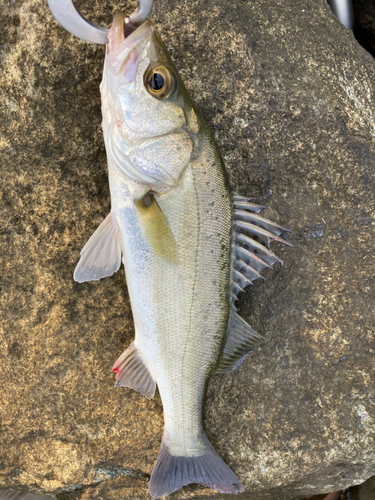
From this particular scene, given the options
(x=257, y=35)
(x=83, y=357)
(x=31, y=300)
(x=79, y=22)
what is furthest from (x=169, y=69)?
(x=83, y=357)

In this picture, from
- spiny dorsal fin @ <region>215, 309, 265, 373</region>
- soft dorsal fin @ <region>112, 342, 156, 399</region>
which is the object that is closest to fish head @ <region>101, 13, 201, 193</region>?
spiny dorsal fin @ <region>215, 309, 265, 373</region>

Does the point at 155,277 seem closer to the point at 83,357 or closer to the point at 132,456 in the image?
the point at 83,357

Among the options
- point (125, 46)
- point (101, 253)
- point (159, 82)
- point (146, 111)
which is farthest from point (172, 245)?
point (125, 46)

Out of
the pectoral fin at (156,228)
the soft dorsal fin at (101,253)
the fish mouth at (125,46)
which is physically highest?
the fish mouth at (125,46)

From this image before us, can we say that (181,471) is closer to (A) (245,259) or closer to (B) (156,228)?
(A) (245,259)

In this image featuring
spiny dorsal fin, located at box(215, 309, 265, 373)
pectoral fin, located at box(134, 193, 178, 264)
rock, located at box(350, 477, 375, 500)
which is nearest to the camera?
pectoral fin, located at box(134, 193, 178, 264)

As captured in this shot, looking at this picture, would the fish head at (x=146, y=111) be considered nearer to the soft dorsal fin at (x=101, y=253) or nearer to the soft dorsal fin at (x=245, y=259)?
the soft dorsal fin at (x=101, y=253)

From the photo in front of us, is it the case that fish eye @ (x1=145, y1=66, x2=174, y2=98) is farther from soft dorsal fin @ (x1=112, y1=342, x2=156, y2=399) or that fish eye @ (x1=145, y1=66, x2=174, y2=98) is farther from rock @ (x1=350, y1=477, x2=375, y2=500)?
rock @ (x1=350, y1=477, x2=375, y2=500)

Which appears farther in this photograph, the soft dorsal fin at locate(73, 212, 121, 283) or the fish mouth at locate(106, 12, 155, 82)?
the soft dorsal fin at locate(73, 212, 121, 283)

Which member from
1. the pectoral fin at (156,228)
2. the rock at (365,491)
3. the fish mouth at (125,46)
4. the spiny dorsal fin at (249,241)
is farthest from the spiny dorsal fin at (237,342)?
the rock at (365,491)
